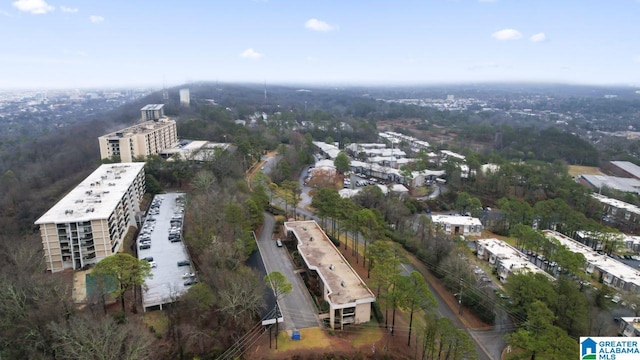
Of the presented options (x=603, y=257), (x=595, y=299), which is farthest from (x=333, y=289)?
(x=603, y=257)

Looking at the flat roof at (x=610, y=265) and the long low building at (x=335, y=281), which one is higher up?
the long low building at (x=335, y=281)

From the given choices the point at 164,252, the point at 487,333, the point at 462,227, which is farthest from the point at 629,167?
the point at 164,252

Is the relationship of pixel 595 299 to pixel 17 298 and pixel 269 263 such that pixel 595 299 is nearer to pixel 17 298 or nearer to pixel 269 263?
pixel 269 263

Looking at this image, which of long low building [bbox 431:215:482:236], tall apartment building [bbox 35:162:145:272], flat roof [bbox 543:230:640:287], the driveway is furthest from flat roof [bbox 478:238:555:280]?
tall apartment building [bbox 35:162:145:272]

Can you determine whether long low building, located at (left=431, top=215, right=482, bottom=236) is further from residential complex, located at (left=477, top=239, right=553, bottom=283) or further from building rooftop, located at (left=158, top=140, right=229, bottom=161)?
building rooftop, located at (left=158, top=140, right=229, bottom=161)

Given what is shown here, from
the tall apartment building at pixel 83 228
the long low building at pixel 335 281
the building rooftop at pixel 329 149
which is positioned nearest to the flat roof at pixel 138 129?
the tall apartment building at pixel 83 228

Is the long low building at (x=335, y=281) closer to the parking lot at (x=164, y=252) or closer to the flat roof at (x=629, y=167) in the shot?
the parking lot at (x=164, y=252)
